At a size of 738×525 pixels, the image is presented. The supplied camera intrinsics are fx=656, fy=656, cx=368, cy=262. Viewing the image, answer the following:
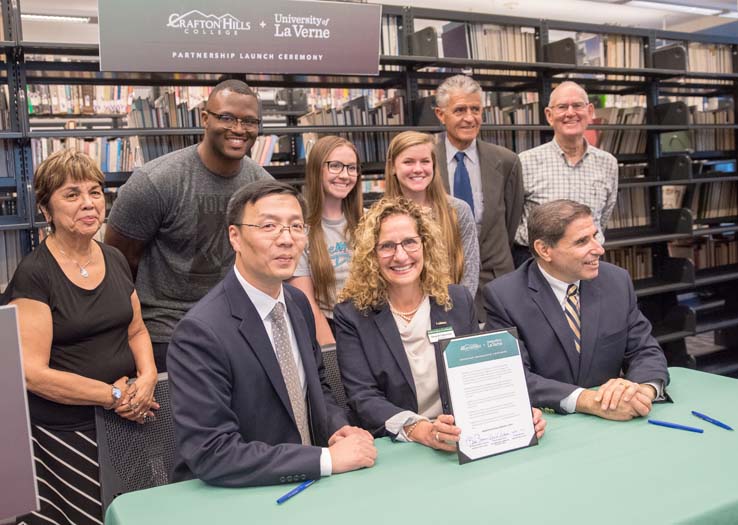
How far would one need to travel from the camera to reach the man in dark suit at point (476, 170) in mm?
3154

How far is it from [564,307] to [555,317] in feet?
0.21

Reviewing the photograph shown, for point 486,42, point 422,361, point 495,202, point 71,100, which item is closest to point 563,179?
point 495,202

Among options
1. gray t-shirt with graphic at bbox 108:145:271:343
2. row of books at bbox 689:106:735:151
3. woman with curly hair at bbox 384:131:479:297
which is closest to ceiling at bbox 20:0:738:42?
row of books at bbox 689:106:735:151

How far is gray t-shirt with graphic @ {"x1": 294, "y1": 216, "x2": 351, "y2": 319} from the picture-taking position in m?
2.58

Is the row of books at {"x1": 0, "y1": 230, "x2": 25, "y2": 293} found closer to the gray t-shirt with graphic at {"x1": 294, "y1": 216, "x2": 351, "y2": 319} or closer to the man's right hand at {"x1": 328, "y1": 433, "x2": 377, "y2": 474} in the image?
the gray t-shirt with graphic at {"x1": 294, "y1": 216, "x2": 351, "y2": 319}

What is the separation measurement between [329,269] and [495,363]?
106 centimetres

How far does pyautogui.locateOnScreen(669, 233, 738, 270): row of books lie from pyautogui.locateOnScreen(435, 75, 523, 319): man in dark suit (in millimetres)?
3488

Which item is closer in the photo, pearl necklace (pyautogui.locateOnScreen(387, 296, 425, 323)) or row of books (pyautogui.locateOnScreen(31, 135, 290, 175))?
pearl necklace (pyautogui.locateOnScreen(387, 296, 425, 323))

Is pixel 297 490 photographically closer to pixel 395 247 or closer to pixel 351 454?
pixel 351 454

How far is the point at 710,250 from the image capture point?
607cm

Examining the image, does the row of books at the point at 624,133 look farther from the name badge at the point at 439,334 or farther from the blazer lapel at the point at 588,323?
the name badge at the point at 439,334

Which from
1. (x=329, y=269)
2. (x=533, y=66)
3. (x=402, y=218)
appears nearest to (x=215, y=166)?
(x=329, y=269)

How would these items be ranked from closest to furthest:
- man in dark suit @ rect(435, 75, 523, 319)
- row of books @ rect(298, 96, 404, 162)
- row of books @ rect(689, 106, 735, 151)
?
man in dark suit @ rect(435, 75, 523, 319)
row of books @ rect(298, 96, 404, 162)
row of books @ rect(689, 106, 735, 151)

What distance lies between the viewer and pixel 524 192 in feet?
→ 11.8
